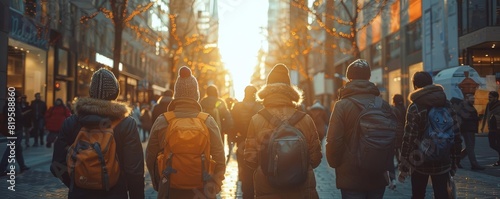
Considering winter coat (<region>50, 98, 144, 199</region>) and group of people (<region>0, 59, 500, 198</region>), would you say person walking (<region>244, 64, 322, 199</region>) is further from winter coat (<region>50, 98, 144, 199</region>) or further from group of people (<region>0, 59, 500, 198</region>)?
winter coat (<region>50, 98, 144, 199</region>)

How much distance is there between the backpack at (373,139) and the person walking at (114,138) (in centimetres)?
181

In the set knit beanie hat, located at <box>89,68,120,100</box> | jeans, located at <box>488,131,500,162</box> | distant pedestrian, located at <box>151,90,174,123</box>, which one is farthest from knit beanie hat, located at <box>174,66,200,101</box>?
jeans, located at <box>488,131,500,162</box>

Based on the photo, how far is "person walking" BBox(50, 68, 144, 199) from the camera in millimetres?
4086

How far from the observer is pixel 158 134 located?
4609mm

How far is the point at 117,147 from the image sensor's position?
4.18m

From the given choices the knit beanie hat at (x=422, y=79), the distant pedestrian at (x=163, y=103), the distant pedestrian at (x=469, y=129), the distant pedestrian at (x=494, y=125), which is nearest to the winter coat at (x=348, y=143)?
the knit beanie hat at (x=422, y=79)

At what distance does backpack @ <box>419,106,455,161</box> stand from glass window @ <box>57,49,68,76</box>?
25980 millimetres

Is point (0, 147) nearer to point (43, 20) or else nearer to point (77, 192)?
point (77, 192)

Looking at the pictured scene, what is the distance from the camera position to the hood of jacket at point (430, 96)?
598cm

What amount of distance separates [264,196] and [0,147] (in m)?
9.23

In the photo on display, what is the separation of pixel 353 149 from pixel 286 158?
757 millimetres

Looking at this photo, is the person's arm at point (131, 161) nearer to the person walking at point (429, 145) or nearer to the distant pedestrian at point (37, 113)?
the person walking at point (429, 145)

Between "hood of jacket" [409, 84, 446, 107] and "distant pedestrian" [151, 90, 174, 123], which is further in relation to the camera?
"distant pedestrian" [151, 90, 174, 123]

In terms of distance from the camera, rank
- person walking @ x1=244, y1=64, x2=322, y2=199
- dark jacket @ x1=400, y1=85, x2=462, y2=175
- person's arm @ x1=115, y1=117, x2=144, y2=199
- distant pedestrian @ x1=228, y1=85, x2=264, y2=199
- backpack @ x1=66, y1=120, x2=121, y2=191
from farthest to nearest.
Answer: distant pedestrian @ x1=228, y1=85, x2=264, y2=199
dark jacket @ x1=400, y1=85, x2=462, y2=175
person walking @ x1=244, y1=64, x2=322, y2=199
person's arm @ x1=115, y1=117, x2=144, y2=199
backpack @ x1=66, y1=120, x2=121, y2=191
